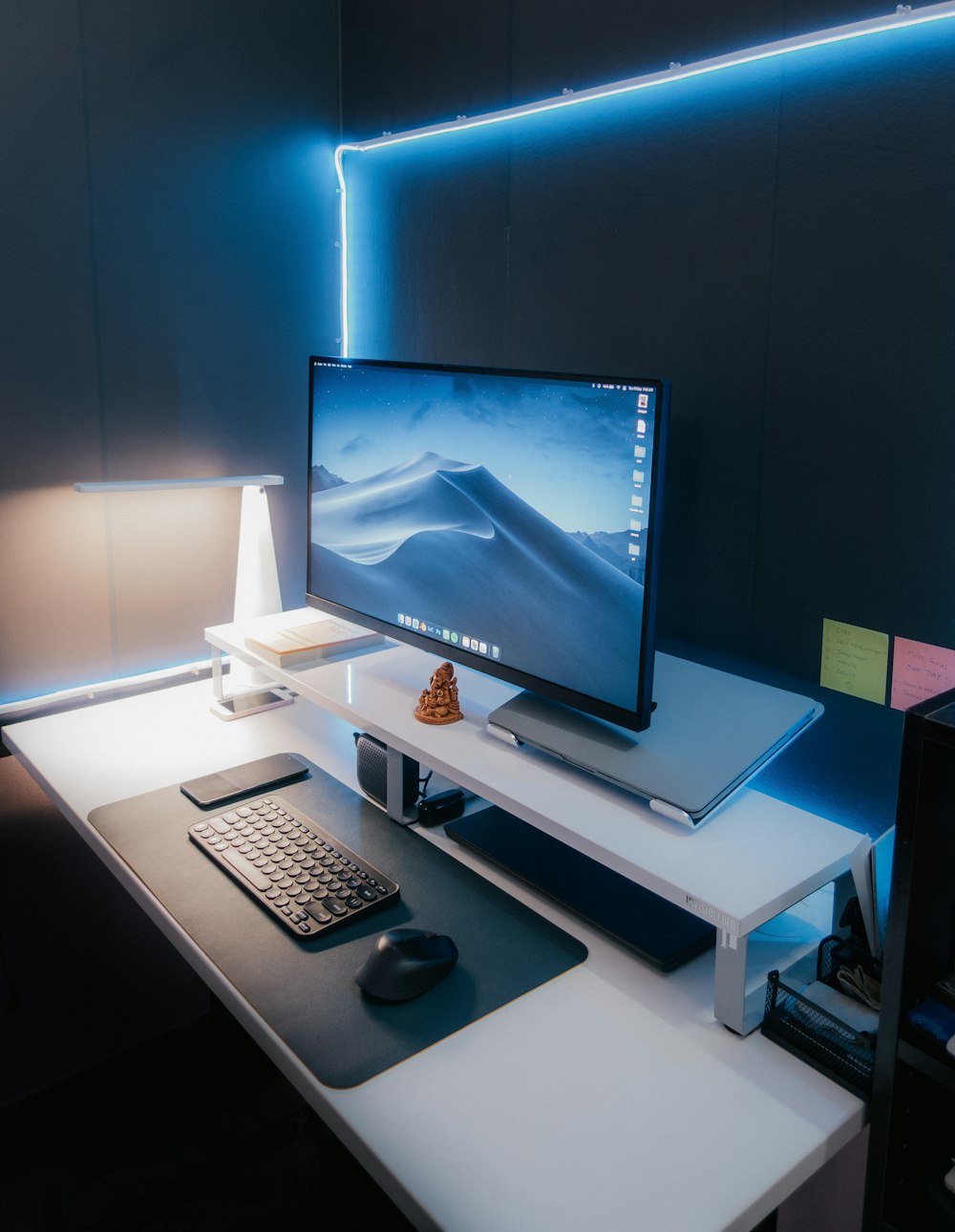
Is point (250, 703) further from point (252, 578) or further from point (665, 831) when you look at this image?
point (665, 831)

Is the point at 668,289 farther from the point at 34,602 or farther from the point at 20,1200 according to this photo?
the point at 20,1200

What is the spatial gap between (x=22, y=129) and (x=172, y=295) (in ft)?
1.18

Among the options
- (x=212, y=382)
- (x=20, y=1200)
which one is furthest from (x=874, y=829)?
(x=20, y=1200)

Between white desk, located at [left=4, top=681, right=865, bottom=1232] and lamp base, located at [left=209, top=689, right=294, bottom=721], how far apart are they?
64 cm

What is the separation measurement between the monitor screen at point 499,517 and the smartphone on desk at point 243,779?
10.9 inches

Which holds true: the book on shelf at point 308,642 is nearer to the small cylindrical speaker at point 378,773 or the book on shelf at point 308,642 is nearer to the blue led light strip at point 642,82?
the small cylindrical speaker at point 378,773

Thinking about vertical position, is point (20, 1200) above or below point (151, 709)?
below

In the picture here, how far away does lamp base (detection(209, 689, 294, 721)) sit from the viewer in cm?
184

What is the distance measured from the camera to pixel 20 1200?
1.72 metres

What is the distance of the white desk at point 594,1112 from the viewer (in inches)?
32.9

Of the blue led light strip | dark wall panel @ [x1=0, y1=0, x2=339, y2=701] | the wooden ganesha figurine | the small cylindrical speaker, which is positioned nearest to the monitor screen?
the wooden ganesha figurine

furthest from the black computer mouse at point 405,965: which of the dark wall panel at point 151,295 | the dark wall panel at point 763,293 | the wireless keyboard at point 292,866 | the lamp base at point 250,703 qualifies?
the dark wall panel at point 151,295

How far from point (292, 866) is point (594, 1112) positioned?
1.76 ft

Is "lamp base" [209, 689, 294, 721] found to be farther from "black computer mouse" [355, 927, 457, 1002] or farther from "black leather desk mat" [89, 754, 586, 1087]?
"black computer mouse" [355, 927, 457, 1002]
